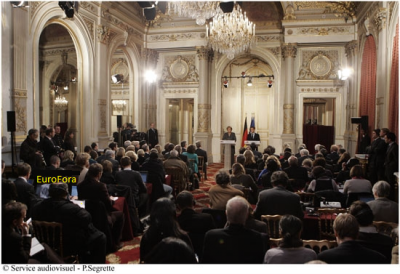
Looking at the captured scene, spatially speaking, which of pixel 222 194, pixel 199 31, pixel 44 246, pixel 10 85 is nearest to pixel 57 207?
pixel 44 246

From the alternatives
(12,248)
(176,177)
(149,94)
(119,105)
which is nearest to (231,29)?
(176,177)

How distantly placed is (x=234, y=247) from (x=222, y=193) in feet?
5.71

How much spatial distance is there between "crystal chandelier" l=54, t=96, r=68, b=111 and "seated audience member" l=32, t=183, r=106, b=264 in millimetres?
12521

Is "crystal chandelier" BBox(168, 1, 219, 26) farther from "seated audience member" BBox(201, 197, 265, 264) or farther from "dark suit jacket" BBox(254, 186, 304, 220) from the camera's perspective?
"seated audience member" BBox(201, 197, 265, 264)

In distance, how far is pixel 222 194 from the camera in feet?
14.8

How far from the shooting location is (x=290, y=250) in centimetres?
275

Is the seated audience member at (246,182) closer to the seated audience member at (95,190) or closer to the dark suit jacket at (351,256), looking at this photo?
the seated audience member at (95,190)

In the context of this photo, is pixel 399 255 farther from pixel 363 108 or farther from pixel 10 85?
pixel 363 108

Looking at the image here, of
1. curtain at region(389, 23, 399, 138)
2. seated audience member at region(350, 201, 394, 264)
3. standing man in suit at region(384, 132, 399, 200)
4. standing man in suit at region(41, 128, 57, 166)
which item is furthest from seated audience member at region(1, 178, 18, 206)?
curtain at region(389, 23, 399, 138)

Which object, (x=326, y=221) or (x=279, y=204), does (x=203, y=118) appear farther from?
(x=326, y=221)

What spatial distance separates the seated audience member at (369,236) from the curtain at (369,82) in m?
7.57

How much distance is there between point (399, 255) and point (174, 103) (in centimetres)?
1352

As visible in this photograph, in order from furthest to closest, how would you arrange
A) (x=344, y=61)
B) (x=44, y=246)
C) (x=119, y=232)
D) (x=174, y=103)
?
(x=174, y=103) → (x=344, y=61) → (x=119, y=232) → (x=44, y=246)

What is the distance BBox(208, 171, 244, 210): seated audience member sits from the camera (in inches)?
177
